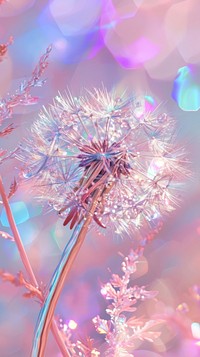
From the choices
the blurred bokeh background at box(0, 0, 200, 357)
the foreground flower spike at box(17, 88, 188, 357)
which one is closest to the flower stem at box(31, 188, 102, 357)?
the foreground flower spike at box(17, 88, 188, 357)

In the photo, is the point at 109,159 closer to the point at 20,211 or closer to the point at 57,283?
the point at 57,283

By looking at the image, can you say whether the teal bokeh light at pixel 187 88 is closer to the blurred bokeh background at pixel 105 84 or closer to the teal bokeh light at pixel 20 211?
the blurred bokeh background at pixel 105 84

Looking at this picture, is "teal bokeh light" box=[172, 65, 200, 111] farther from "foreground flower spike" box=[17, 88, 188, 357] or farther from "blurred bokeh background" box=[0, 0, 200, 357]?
"foreground flower spike" box=[17, 88, 188, 357]

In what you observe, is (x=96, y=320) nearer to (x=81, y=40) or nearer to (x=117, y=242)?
(x=117, y=242)

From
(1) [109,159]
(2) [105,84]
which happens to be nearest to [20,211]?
(2) [105,84]

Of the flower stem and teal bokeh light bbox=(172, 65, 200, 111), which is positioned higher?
teal bokeh light bbox=(172, 65, 200, 111)

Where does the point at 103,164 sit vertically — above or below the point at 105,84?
below
